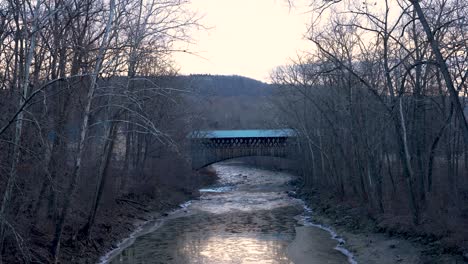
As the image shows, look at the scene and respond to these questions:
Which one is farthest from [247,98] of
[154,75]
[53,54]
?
[53,54]

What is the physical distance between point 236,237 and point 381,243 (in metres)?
6.83

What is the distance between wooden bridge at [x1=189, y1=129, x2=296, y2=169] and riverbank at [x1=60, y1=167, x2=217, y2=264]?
9.59m

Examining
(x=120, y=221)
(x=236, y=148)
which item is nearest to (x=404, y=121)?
(x=120, y=221)

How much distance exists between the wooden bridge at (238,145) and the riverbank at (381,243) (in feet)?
85.4

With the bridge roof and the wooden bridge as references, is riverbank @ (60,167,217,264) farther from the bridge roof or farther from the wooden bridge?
the bridge roof

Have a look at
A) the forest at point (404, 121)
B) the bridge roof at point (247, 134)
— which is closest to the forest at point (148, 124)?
the forest at point (404, 121)

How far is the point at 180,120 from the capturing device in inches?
1501

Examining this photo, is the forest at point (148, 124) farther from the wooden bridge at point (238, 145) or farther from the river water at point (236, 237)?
the wooden bridge at point (238, 145)

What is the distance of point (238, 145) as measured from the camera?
5766cm

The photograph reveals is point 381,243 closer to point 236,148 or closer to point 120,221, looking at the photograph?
point 120,221

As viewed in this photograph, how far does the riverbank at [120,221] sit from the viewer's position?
16.7 meters

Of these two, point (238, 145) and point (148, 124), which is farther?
point (238, 145)

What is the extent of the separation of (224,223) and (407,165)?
497 inches

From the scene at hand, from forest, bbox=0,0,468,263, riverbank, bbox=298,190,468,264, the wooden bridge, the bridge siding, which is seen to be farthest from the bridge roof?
riverbank, bbox=298,190,468,264
